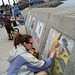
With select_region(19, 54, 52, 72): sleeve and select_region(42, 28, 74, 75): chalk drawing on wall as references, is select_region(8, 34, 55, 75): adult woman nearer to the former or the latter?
select_region(19, 54, 52, 72): sleeve

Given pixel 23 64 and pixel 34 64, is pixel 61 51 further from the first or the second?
pixel 23 64

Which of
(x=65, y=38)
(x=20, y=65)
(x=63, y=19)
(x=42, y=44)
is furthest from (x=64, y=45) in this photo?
(x=42, y=44)

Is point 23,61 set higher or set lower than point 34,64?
higher

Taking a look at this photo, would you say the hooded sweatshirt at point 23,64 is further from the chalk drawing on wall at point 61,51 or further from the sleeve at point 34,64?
the chalk drawing on wall at point 61,51

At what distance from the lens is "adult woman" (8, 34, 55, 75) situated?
187 centimetres

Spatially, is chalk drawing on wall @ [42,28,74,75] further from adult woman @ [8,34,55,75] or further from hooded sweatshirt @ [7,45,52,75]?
hooded sweatshirt @ [7,45,52,75]

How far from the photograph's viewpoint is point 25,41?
83.6 inches

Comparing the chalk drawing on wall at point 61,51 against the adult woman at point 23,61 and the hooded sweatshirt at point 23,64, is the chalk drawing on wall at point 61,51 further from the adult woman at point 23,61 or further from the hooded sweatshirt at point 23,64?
the hooded sweatshirt at point 23,64

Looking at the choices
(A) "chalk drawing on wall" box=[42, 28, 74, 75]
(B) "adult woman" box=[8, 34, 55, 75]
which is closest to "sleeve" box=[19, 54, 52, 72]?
(B) "adult woman" box=[8, 34, 55, 75]

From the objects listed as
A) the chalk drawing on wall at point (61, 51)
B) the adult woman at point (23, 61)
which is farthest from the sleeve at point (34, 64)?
the chalk drawing on wall at point (61, 51)

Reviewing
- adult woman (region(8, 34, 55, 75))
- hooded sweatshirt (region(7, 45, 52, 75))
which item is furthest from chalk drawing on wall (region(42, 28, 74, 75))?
hooded sweatshirt (region(7, 45, 52, 75))

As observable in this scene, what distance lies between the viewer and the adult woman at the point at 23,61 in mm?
1867

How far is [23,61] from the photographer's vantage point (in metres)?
1.86

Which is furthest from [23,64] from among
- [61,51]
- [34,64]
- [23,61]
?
[61,51]
